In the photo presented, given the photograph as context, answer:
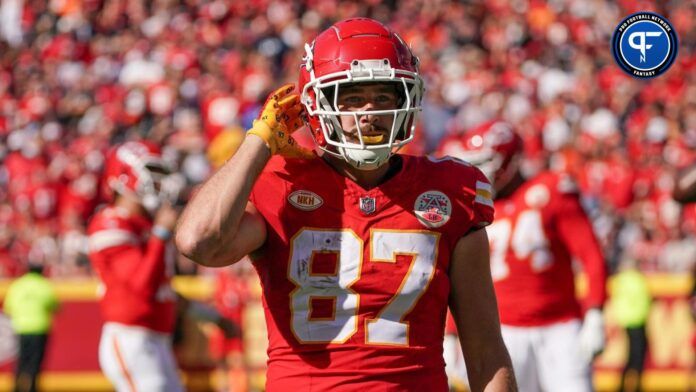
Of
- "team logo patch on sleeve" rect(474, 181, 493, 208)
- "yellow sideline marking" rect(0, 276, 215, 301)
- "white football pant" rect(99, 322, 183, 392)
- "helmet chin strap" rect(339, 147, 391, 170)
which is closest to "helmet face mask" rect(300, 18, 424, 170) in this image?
"helmet chin strap" rect(339, 147, 391, 170)

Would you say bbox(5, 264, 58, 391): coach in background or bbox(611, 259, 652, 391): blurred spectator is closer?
bbox(611, 259, 652, 391): blurred spectator

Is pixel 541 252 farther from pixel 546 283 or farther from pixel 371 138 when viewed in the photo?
pixel 371 138

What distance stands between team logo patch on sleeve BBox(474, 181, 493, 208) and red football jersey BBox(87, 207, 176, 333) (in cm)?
355

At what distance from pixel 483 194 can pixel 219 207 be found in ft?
2.46

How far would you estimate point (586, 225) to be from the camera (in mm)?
6582

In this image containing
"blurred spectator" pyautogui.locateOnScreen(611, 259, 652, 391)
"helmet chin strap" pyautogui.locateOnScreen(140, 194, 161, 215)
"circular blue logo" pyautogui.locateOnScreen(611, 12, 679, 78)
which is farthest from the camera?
"blurred spectator" pyautogui.locateOnScreen(611, 259, 652, 391)

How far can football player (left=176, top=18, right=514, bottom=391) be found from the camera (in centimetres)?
306

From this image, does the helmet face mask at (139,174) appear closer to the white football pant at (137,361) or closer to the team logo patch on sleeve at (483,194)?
the white football pant at (137,361)

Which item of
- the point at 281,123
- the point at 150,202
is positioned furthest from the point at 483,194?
the point at 150,202

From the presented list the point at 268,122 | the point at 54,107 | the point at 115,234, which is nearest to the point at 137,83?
the point at 54,107

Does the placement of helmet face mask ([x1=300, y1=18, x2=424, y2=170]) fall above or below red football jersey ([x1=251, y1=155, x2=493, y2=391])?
above

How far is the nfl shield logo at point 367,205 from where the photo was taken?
314 centimetres

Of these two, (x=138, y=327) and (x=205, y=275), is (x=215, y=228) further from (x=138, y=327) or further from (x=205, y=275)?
(x=205, y=275)

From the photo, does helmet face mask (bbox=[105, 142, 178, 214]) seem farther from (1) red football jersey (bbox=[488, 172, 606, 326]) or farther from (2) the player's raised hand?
(2) the player's raised hand
